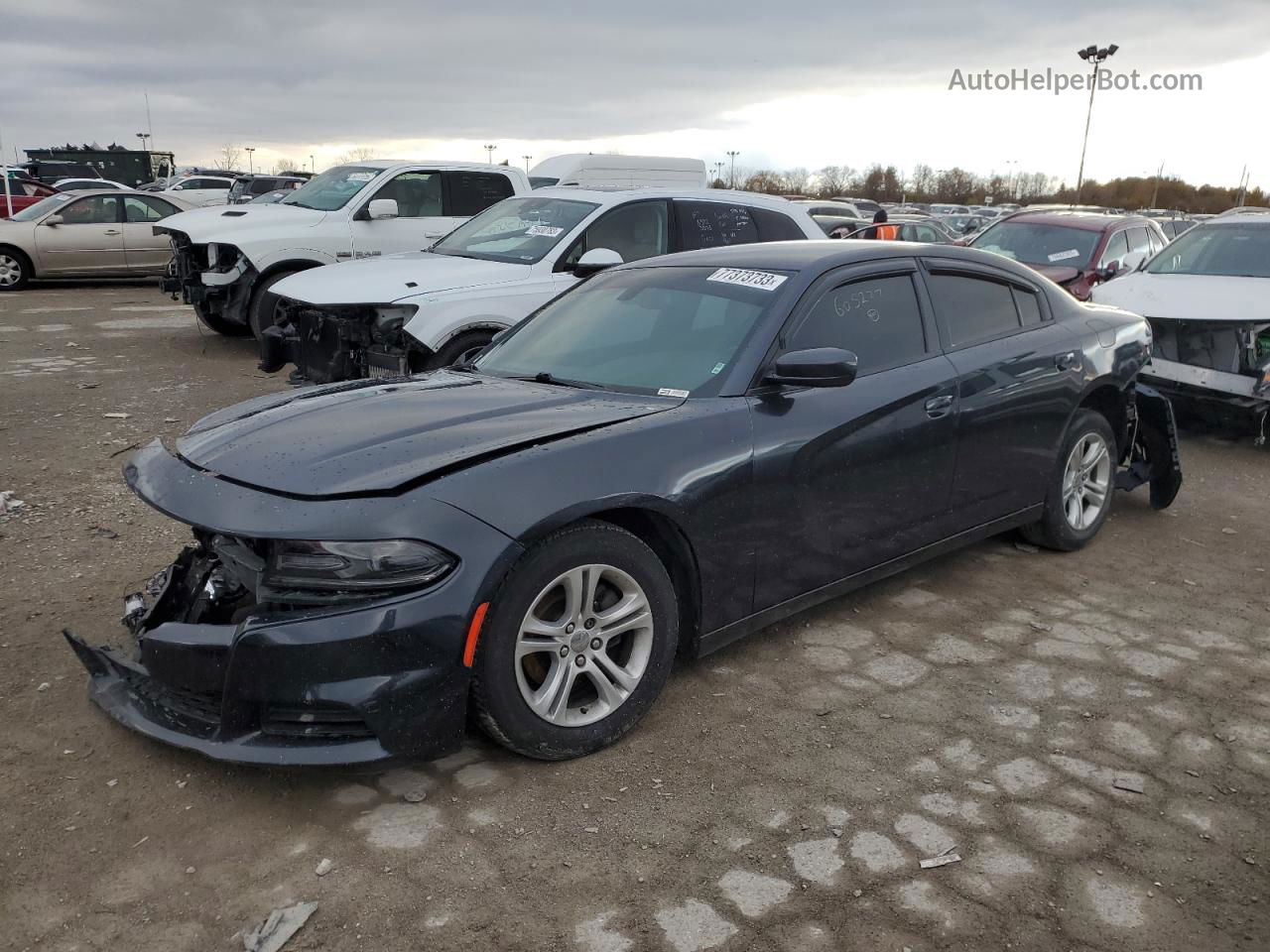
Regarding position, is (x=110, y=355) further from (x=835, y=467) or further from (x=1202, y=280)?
(x=1202, y=280)

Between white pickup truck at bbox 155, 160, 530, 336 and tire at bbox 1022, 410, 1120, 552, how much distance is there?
719 cm

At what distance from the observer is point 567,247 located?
7.70m

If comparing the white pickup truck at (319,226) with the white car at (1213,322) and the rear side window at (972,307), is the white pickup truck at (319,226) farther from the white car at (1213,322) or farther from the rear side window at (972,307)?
the rear side window at (972,307)

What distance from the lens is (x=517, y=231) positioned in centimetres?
813

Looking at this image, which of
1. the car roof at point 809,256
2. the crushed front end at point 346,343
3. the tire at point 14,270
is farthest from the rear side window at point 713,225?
the tire at point 14,270

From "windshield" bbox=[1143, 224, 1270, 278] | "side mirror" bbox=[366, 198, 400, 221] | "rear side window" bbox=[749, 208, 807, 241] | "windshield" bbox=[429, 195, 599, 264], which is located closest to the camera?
"windshield" bbox=[429, 195, 599, 264]

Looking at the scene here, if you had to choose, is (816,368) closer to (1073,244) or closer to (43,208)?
(1073,244)

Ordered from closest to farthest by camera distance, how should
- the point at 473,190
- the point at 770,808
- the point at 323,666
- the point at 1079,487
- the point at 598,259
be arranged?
the point at 323,666 < the point at 770,808 < the point at 1079,487 < the point at 598,259 < the point at 473,190

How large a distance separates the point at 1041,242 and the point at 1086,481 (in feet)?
23.3

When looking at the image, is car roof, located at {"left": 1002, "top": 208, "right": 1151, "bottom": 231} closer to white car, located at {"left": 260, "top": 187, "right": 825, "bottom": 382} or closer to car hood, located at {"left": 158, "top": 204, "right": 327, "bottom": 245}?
white car, located at {"left": 260, "top": 187, "right": 825, "bottom": 382}

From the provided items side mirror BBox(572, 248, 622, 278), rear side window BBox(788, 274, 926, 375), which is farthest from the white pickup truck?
rear side window BBox(788, 274, 926, 375)

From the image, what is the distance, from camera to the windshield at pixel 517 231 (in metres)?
7.83

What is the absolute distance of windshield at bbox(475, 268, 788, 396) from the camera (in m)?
3.95

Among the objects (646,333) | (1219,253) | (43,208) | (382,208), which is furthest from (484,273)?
(43,208)
